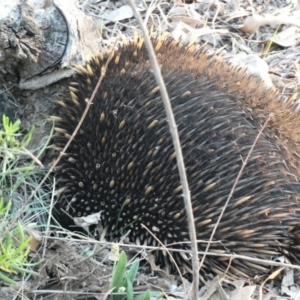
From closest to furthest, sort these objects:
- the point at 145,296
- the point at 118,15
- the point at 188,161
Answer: the point at 145,296 < the point at 188,161 < the point at 118,15

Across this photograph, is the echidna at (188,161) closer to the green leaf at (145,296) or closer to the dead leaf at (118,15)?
the green leaf at (145,296)

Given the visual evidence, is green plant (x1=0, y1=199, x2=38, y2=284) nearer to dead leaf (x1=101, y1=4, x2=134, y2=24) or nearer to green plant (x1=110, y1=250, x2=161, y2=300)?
green plant (x1=110, y1=250, x2=161, y2=300)

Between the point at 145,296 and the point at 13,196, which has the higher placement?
Answer: the point at 145,296

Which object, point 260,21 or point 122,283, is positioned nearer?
point 122,283

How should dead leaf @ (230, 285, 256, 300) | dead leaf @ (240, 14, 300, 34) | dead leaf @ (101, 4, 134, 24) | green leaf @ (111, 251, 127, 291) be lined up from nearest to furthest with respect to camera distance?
green leaf @ (111, 251, 127, 291)
dead leaf @ (230, 285, 256, 300)
dead leaf @ (101, 4, 134, 24)
dead leaf @ (240, 14, 300, 34)

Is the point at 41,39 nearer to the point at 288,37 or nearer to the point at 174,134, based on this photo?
the point at 174,134

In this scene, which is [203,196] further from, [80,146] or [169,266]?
[80,146]

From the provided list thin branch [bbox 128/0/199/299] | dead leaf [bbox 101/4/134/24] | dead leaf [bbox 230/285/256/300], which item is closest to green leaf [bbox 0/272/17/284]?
thin branch [bbox 128/0/199/299]

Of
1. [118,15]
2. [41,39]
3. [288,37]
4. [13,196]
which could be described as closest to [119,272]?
[13,196]

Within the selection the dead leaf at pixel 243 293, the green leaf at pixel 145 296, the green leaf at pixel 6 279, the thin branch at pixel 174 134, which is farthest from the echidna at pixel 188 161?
the thin branch at pixel 174 134
